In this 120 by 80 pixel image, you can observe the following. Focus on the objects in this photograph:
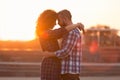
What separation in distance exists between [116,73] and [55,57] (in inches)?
536

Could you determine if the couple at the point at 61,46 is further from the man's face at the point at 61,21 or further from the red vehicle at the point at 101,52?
the red vehicle at the point at 101,52

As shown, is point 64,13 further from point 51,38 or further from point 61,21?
point 51,38

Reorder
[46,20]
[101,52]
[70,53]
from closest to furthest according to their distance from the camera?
[70,53]
[46,20]
[101,52]

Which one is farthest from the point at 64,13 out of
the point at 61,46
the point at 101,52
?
the point at 101,52

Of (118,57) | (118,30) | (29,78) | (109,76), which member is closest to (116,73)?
(109,76)

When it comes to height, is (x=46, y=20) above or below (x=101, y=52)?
above

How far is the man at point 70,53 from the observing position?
22.7ft

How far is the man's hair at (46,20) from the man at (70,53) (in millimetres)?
175

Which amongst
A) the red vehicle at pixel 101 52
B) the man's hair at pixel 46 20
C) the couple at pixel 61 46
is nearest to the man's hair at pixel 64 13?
the couple at pixel 61 46

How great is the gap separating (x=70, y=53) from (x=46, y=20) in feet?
1.81

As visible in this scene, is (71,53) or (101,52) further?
(101,52)

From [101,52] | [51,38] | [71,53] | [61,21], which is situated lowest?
[101,52]

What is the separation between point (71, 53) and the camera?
695 cm

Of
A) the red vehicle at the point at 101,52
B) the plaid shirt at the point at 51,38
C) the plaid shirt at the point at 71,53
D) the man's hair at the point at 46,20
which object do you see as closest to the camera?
the plaid shirt at the point at 71,53
